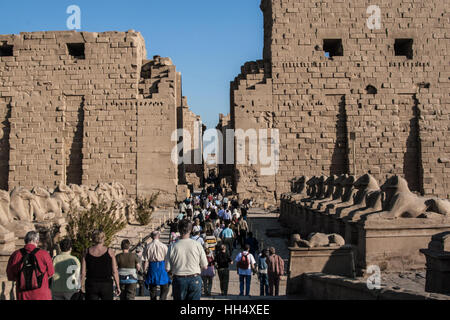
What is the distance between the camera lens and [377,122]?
19625mm

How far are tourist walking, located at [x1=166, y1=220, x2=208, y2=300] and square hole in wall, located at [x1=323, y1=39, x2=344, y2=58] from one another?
1694cm

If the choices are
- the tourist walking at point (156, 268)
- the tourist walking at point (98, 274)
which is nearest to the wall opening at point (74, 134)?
the tourist walking at point (156, 268)

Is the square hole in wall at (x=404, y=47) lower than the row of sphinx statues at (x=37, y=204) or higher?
higher

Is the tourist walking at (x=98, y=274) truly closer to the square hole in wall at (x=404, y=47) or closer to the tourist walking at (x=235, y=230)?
the tourist walking at (x=235, y=230)

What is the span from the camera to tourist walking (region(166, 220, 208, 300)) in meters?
4.76

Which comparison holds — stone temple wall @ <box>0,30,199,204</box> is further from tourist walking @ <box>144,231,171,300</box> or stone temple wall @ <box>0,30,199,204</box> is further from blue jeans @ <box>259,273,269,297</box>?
tourist walking @ <box>144,231,171,300</box>

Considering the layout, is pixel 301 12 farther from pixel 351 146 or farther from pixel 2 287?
pixel 2 287

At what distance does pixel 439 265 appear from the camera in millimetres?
5691

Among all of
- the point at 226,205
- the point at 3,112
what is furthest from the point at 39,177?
the point at 226,205

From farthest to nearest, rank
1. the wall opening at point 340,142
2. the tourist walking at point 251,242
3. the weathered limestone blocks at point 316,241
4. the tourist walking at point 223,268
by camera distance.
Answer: the wall opening at point 340,142 < the tourist walking at point 251,242 < the tourist walking at point 223,268 < the weathered limestone blocks at point 316,241

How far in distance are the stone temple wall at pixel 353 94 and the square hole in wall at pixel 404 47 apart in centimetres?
22

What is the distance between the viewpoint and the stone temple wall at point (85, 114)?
1952cm

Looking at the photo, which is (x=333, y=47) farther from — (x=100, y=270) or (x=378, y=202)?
(x=100, y=270)

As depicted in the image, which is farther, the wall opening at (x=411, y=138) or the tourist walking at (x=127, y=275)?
the wall opening at (x=411, y=138)
